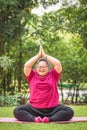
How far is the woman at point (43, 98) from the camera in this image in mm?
6789

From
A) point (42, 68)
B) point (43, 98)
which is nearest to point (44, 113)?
point (43, 98)

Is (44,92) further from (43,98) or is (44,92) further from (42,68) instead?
(42,68)

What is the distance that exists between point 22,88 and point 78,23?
10.0ft

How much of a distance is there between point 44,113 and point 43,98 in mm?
250

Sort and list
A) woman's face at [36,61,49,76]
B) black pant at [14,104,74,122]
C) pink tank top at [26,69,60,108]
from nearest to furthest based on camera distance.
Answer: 1. black pant at [14,104,74,122]
2. pink tank top at [26,69,60,108]
3. woman's face at [36,61,49,76]

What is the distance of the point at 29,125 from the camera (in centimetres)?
627

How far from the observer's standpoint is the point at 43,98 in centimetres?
691

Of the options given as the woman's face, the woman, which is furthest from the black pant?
the woman's face

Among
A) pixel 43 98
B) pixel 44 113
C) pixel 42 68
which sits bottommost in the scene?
pixel 44 113

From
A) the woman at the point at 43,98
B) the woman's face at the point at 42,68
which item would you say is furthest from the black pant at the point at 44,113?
the woman's face at the point at 42,68

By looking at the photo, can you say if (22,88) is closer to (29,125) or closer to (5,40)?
(5,40)

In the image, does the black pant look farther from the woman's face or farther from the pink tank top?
the woman's face

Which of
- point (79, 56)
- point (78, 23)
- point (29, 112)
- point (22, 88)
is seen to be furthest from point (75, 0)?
point (29, 112)

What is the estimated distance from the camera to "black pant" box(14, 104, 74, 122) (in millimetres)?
6772
